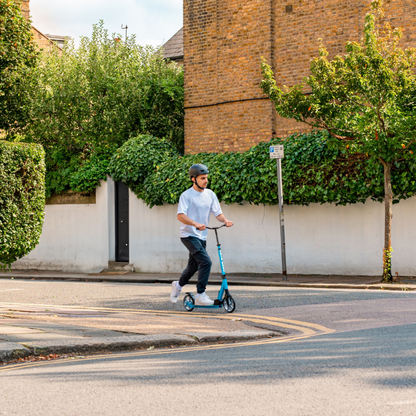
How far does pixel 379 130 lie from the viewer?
1352cm

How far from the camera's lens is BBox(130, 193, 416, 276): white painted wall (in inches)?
591

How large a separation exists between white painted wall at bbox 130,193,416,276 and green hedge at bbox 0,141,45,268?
678 cm

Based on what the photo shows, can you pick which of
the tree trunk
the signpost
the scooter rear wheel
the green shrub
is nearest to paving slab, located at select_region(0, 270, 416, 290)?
the tree trunk

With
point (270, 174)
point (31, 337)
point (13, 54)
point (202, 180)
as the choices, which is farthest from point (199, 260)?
point (13, 54)

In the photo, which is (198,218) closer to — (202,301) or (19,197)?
(202,301)

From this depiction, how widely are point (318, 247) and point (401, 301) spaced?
21.0 feet

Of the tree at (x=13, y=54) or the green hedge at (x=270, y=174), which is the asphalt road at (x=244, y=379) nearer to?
the green hedge at (x=270, y=174)

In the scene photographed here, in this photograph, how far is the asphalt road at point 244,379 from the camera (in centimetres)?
421

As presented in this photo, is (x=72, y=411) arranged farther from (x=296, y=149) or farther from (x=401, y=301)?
(x=296, y=149)

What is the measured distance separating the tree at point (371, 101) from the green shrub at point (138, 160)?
18.3 feet

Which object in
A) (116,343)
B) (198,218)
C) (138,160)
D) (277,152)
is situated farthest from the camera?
(138,160)

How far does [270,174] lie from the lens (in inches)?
638

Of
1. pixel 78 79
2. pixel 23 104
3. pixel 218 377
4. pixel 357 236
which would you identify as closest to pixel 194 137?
pixel 78 79

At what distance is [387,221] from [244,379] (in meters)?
9.70
